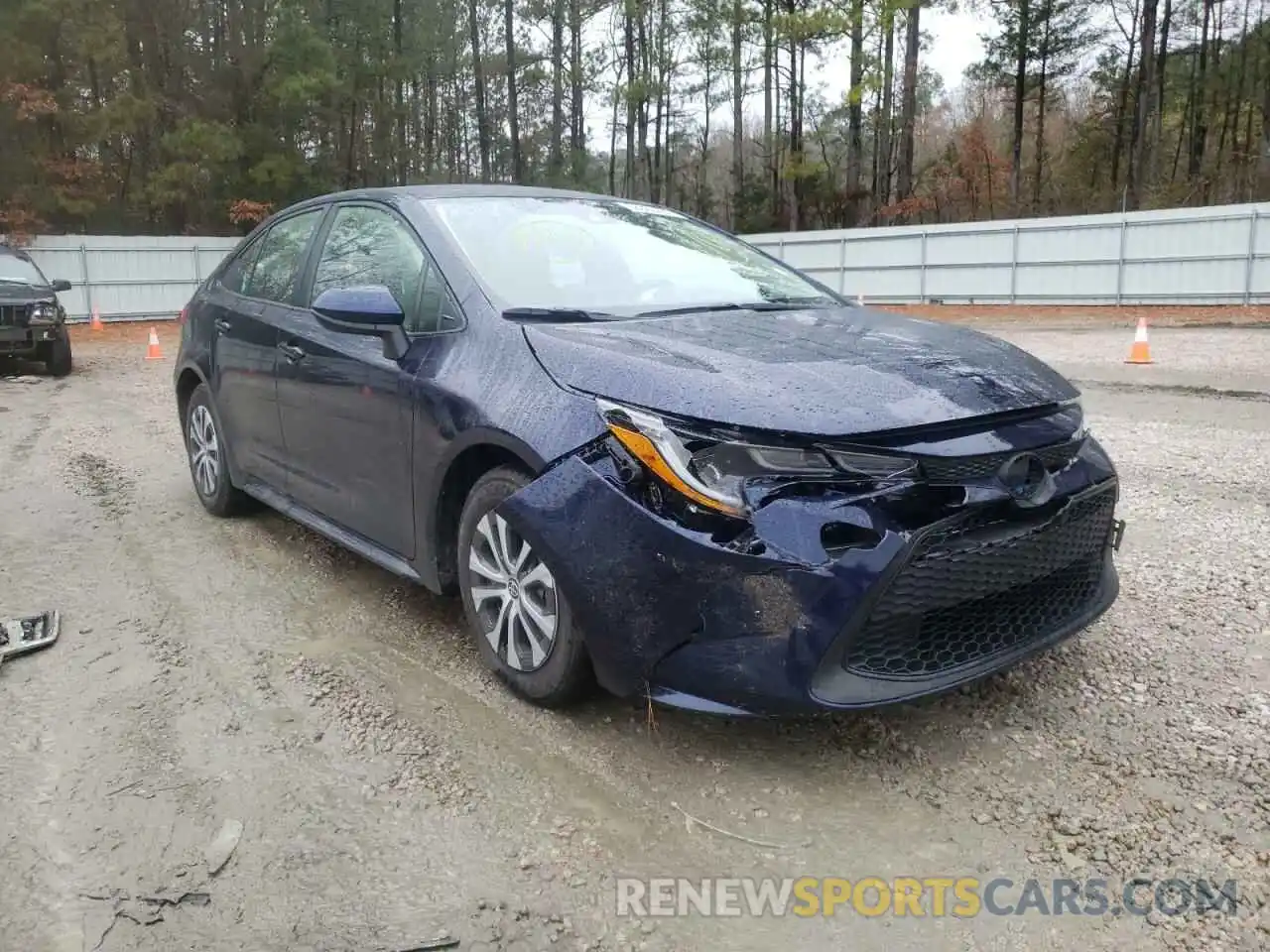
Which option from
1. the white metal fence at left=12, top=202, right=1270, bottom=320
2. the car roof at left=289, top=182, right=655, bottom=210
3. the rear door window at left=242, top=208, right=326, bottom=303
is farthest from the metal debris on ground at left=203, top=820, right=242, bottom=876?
the white metal fence at left=12, top=202, right=1270, bottom=320

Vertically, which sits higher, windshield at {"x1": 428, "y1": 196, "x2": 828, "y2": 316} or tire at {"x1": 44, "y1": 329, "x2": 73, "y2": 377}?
windshield at {"x1": 428, "y1": 196, "x2": 828, "y2": 316}

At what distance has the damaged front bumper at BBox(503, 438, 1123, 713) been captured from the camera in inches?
91.0

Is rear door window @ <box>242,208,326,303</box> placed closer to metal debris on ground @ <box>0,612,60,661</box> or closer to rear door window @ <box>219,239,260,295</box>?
rear door window @ <box>219,239,260,295</box>

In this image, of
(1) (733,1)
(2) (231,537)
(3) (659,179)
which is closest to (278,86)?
(1) (733,1)

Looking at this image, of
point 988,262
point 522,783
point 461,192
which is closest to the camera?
point 522,783

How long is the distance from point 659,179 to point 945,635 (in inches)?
1998

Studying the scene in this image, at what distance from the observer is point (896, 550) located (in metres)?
2.31

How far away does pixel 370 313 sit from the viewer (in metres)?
3.24

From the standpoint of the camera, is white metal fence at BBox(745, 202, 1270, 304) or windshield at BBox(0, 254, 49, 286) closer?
windshield at BBox(0, 254, 49, 286)

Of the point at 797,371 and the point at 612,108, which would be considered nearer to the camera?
the point at 797,371

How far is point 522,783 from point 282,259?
299 centimetres

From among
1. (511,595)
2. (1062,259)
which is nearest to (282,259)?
(511,595)

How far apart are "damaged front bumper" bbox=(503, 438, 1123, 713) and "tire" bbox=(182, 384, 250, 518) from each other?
2962 mm

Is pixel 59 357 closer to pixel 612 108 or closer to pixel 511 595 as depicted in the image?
pixel 511 595
